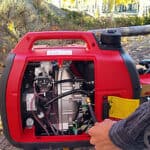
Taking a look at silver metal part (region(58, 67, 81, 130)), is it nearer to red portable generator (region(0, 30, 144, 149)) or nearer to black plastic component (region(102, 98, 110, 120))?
red portable generator (region(0, 30, 144, 149))

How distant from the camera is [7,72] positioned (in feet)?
8.41

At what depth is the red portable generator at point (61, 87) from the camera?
2561 millimetres

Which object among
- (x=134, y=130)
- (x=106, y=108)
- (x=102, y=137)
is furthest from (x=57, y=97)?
(x=134, y=130)

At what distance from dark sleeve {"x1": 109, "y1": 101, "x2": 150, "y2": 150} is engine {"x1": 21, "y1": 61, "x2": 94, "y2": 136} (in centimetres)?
82

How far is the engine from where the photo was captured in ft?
8.57

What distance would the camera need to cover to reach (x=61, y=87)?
104 inches

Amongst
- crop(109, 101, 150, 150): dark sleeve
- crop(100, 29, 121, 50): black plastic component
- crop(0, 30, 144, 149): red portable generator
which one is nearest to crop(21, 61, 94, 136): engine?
crop(0, 30, 144, 149): red portable generator

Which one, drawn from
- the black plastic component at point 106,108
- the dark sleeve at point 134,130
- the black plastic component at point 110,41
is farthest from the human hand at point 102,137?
the black plastic component at point 110,41

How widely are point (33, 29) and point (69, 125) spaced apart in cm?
491

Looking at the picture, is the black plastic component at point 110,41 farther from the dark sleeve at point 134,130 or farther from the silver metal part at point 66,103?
the dark sleeve at point 134,130

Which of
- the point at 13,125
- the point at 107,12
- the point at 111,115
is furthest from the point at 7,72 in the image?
the point at 107,12

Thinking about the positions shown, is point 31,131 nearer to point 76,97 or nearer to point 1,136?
point 76,97

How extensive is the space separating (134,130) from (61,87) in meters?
0.99

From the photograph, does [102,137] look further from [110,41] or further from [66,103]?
[110,41]
